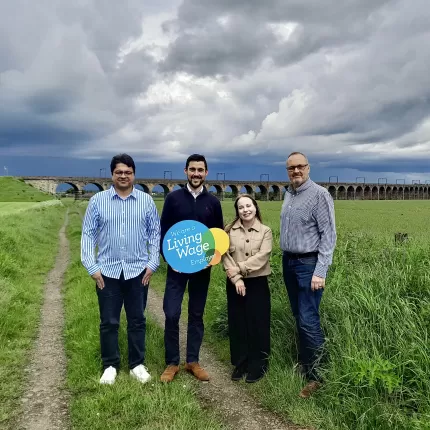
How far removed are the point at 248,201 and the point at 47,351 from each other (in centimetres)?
326

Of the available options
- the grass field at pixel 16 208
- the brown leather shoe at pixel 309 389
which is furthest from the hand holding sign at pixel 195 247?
the grass field at pixel 16 208

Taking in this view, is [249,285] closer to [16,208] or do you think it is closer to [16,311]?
[16,311]

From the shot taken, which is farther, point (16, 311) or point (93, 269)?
point (16, 311)

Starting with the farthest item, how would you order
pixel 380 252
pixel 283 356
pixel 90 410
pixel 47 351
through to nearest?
1. pixel 380 252
2. pixel 47 351
3. pixel 283 356
4. pixel 90 410

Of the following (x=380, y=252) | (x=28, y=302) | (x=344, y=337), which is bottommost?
(x=28, y=302)

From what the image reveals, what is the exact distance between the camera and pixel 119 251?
412 cm

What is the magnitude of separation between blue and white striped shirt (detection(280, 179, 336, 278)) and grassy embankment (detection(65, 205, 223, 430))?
1718 millimetres

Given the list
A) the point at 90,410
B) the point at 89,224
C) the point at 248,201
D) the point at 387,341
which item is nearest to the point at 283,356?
the point at 387,341

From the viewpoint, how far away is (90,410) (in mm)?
3523

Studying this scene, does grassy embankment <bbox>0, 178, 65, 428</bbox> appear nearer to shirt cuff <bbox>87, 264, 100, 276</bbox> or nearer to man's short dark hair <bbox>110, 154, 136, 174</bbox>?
shirt cuff <bbox>87, 264, 100, 276</bbox>

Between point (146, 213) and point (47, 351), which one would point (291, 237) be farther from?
point (47, 351)

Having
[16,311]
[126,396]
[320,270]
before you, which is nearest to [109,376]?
[126,396]

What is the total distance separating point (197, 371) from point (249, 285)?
110 cm

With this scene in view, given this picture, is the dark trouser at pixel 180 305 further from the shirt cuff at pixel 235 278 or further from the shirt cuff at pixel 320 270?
the shirt cuff at pixel 320 270
